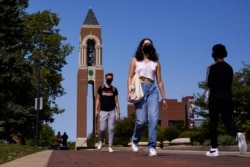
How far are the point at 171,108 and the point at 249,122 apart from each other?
7727 cm

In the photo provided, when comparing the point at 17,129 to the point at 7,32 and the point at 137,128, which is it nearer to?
the point at 7,32

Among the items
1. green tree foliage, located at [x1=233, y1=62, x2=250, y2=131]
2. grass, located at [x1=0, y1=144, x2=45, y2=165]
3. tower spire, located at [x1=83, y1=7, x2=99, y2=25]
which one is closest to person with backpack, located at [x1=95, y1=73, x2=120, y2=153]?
grass, located at [x1=0, y1=144, x2=45, y2=165]

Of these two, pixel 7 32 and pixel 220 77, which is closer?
pixel 220 77

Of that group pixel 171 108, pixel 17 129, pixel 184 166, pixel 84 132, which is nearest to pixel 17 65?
pixel 17 129

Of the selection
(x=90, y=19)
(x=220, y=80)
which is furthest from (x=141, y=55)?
(x=90, y=19)

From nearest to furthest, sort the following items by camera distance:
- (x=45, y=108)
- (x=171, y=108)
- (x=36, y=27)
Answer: (x=45, y=108) < (x=36, y=27) < (x=171, y=108)

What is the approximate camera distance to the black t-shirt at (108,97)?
488 inches

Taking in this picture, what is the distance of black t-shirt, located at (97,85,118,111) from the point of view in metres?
12.4

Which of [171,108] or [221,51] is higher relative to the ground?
[171,108]

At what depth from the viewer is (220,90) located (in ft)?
28.5

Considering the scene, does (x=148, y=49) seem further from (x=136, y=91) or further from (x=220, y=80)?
(x=220, y=80)

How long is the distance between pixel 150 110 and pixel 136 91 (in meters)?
0.40

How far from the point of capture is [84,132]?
7794cm

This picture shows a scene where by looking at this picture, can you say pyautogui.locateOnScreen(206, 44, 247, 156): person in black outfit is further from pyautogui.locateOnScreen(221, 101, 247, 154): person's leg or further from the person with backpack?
the person with backpack
